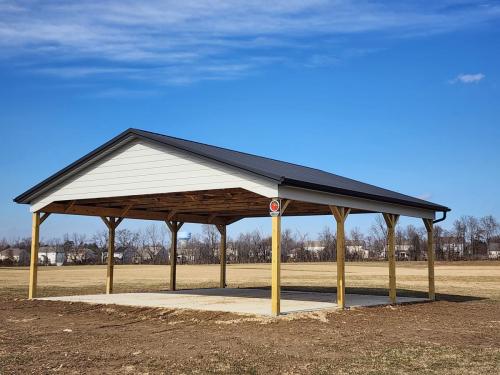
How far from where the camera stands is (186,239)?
358 ft

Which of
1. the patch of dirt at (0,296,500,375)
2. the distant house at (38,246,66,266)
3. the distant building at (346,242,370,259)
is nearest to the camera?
the patch of dirt at (0,296,500,375)

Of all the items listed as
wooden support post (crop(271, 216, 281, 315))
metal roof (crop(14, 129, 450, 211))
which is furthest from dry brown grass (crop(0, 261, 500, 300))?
wooden support post (crop(271, 216, 281, 315))

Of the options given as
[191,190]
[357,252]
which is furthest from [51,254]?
[191,190]

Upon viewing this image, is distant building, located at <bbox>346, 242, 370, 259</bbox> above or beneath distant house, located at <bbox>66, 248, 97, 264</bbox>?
above

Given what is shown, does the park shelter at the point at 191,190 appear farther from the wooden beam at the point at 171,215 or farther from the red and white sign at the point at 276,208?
the wooden beam at the point at 171,215

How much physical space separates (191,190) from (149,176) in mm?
1530

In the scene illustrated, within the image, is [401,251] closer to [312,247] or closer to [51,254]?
[312,247]

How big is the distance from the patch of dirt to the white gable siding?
3.01m

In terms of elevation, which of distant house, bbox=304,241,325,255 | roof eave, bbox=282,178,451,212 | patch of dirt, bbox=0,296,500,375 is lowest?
patch of dirt, bbox=0,296,500,375

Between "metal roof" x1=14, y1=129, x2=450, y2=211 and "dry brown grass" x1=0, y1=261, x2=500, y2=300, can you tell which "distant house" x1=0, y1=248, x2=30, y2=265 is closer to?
"dry brown grass" x1=0, y1=261, x2=500, y2=300

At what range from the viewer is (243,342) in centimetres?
946

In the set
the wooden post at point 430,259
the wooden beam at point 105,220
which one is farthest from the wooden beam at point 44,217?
the wooden post at point 430,259

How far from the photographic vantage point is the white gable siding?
13008 mm

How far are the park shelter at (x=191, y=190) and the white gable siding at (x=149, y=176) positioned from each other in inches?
0.9
